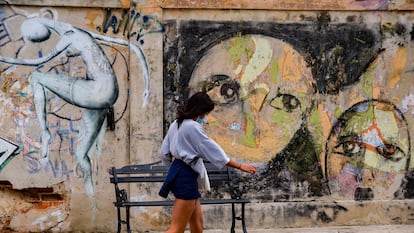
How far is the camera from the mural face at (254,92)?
8.77m

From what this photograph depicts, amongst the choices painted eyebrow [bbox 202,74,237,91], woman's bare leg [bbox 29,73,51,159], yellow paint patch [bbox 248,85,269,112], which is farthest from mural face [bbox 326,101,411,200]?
woman's bare leg [bbox 29,73,51,159]

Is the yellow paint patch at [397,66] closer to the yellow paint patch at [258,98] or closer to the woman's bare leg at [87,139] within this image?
the yellow paint patch at [258,98]

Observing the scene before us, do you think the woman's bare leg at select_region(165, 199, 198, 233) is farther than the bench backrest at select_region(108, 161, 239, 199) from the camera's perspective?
No

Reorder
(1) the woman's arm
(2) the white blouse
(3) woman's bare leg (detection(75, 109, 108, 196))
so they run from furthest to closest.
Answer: (3) woman's bare leg (detection(75, 109, 108, 196)) → (1) the woman's arm → (2) the white blouse

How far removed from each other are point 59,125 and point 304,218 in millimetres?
2995

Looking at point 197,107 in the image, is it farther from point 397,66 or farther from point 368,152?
point 397,66

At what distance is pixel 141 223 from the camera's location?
28.4 ft

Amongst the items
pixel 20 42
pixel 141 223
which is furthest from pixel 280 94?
pixel 20 42

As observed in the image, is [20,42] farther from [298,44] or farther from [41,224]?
[298,44]

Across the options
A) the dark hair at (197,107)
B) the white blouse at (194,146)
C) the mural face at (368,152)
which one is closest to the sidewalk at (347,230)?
the mural face at (368,152)

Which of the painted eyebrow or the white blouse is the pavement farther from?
the white blouse

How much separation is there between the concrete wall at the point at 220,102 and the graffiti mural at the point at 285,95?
0.01 metres

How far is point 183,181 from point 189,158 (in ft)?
0.70

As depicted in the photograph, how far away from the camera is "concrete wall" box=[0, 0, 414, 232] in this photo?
8539 millimetres
